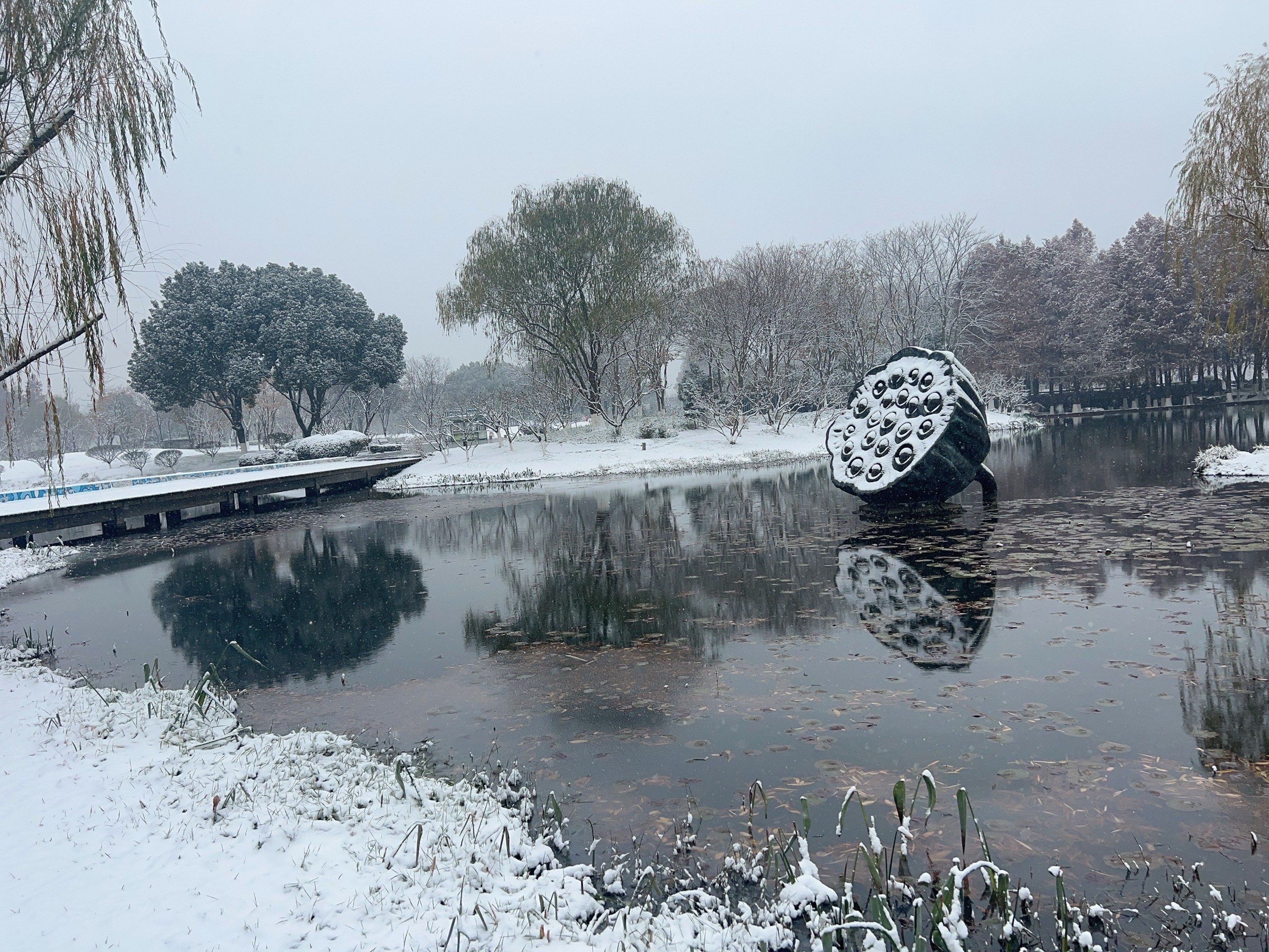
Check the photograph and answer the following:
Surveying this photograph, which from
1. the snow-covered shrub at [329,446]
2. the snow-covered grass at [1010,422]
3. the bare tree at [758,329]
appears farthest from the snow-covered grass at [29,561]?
the snow-covered grass at [1010,422]

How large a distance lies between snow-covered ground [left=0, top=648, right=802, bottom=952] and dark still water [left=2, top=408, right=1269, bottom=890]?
0.52 meters

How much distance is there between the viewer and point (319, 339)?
136 feet

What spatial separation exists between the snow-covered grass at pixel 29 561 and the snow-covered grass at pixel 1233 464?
21792 millimetres

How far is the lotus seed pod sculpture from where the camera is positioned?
476 inches

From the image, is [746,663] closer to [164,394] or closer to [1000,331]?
[164,394]

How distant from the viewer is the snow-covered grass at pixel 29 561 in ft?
43.3

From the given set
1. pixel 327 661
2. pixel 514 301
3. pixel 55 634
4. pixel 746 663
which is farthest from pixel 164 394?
pixel 746 663

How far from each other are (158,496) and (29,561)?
4.57m

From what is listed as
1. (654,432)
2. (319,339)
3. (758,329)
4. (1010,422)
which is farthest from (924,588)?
(319,339)

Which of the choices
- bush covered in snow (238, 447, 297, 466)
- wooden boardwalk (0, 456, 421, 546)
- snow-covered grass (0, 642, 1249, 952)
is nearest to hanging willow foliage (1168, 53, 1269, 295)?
snow-covered grass (0, 642, 1249, 952)

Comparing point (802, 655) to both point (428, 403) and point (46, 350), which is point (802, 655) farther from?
point (428, 403)

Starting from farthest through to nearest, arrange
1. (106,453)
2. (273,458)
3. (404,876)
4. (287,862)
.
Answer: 1. (106,453)
2. (273,458)
3. (287,862)
4. (404,876)

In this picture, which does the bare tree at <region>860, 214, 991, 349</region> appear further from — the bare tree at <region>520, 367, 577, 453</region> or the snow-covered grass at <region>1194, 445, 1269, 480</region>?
the snow-covered grass at <region>1194, 445, 1269, 480</region>

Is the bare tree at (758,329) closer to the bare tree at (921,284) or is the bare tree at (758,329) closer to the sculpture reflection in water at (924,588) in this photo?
the bare tree at (921,284)
